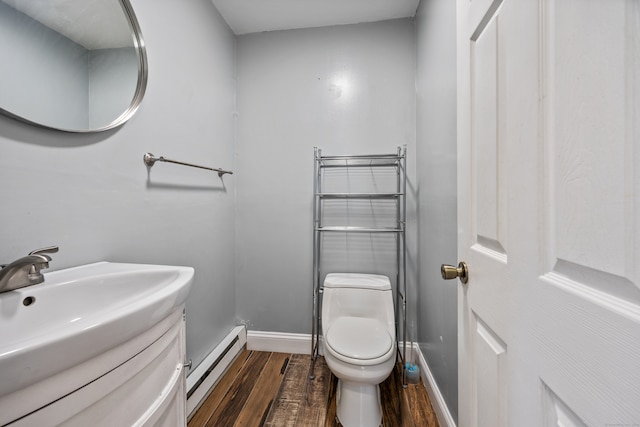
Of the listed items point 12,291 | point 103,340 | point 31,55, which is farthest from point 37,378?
point 31,55

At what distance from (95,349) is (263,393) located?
1.25 m

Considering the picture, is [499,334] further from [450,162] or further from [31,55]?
[31,55]

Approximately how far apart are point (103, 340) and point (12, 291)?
1.15 ft

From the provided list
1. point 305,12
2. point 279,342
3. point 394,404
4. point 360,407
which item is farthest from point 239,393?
point 305,12

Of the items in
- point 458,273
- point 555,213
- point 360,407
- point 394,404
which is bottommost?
point 394,404

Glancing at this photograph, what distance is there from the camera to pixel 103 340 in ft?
1.57

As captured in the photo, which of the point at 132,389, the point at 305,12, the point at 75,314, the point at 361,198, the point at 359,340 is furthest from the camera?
the point at 361,198

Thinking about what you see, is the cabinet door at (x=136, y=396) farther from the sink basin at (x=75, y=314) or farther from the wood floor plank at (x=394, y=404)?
the wood floor plank at (x=394, y=404)

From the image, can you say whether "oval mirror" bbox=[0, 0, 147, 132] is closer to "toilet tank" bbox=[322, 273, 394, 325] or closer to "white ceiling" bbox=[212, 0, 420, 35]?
"white ceiling" bbox=[212, 0, 420, 35]

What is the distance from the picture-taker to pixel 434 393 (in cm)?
130

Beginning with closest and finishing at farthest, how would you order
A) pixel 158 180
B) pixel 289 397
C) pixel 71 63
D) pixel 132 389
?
pixel 132 389, pixel 71 63, pixel 158 180, pixel 289 397

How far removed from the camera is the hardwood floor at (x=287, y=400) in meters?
1.25

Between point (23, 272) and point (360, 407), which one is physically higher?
point (23, 272)

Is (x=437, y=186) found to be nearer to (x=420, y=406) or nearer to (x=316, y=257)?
(x=316, y=257)
